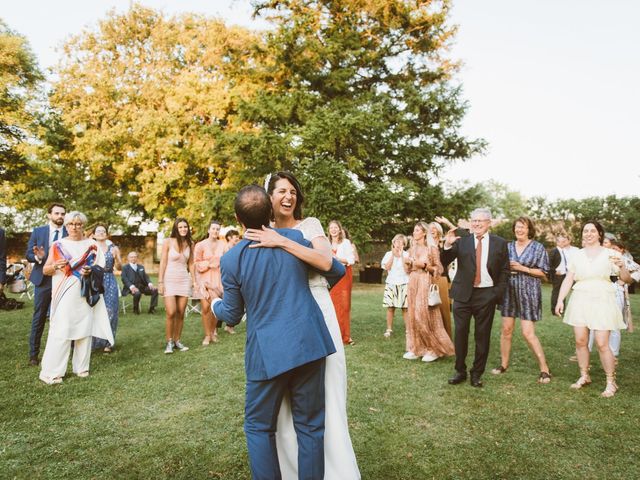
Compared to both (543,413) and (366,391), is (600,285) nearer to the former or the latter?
(543,413)

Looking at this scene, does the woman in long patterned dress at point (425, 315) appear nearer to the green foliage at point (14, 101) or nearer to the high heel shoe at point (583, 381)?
the high heel shoe at point (583, 381)

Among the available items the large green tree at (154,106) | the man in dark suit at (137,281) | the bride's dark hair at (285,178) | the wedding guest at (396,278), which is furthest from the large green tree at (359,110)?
the bride's dark hair at (285,178)

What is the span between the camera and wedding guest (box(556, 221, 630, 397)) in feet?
17.8

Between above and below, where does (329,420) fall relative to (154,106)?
below

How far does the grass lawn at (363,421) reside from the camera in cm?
353

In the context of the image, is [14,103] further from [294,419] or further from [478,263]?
[294,419]

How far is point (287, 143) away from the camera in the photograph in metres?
19.0

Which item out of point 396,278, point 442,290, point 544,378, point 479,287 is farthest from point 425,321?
point 396,278

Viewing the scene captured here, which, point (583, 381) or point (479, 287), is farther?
point (479, 287)

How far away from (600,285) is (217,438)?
4.83 metres

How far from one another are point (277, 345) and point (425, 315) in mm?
5039

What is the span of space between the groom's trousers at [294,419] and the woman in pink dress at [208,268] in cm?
584

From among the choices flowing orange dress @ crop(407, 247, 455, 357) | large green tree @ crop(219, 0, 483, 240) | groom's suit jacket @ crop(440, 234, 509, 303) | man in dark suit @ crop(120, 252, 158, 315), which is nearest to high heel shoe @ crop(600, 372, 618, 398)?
groom's suit jacket @ crop(440, 234, 509, 303)

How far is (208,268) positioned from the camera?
8445 mm
